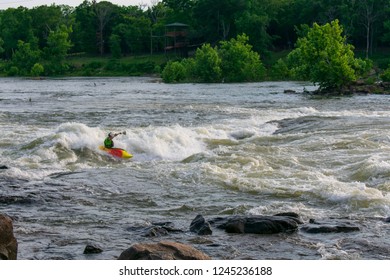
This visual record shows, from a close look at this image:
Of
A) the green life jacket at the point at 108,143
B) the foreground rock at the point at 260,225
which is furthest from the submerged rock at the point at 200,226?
the green life jacket at the point at 108,143

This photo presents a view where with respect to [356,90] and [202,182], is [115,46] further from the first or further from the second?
[202,182]

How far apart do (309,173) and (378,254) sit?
6197 millimetres

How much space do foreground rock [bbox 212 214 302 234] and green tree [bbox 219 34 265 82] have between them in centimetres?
4882

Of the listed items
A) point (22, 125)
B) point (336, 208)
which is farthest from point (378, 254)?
Answer: point (22, 125)

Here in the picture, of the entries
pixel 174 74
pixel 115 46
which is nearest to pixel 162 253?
pixel 174 74

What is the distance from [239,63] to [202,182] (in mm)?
45482

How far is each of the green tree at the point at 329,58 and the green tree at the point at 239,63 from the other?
50.7ft

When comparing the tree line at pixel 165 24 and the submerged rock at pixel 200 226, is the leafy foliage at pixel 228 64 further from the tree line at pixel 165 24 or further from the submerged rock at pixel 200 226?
the submerged rock at pixel 200 226

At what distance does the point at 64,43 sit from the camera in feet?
308

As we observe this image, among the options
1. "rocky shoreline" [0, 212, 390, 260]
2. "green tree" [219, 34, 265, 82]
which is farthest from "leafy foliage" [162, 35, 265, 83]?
"rocky shoreline" [0, 212, 390, 260]

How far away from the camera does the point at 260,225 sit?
10.7m

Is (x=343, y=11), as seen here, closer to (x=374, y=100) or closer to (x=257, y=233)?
(x=374, y=100)

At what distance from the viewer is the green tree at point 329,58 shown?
136 feet

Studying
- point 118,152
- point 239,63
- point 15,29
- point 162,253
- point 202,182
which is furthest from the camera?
point 15,29
